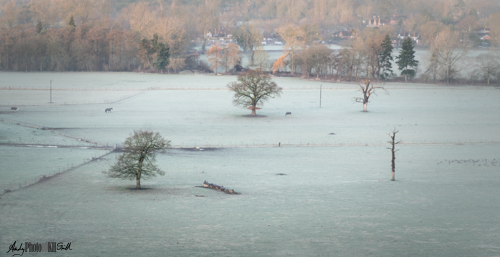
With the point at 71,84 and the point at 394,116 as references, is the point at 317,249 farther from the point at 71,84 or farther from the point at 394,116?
the point at 71,84

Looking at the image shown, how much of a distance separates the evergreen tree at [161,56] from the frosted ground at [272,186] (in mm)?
56818

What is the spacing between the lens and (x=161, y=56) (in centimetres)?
15662

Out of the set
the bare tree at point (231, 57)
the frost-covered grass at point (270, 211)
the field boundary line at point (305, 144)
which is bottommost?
the frost-covered grass at point (270, 211)

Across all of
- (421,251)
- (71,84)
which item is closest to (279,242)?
(421,251)

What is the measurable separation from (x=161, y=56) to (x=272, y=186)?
115m

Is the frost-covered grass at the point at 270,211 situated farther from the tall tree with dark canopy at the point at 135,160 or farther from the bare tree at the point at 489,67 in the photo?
the bare tree at the point at 489,67

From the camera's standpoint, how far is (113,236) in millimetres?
33844

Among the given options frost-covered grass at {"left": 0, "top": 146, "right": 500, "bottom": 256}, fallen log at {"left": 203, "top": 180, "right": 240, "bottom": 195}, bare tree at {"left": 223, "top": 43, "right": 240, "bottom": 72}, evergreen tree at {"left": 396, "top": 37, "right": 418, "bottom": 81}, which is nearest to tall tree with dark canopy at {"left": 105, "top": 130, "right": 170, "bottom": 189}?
frost-covered grass at {"left": 0, "top": 146, "right": 500, "bottom": 256}

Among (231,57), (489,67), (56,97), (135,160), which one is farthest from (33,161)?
(489,67)

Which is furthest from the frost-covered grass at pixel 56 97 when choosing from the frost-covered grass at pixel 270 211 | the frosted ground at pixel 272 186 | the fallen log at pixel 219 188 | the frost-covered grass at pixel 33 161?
the fallen log at pixel 219 188

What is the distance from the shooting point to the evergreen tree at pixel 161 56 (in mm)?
155625

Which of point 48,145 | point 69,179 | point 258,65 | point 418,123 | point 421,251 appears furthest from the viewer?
point 258,65

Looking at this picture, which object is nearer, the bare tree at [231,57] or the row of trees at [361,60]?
the row of trees at [361,60]

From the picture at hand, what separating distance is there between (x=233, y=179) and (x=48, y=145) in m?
26.9
